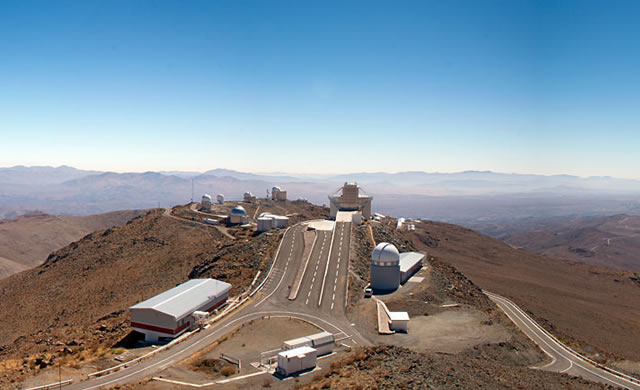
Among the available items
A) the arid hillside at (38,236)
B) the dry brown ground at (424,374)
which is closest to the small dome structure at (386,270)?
the dry brown ground at (424,374)

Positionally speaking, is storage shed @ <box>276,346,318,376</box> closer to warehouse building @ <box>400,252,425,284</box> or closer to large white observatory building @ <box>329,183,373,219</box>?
warehouse building @ <box>400,252,425,284</box>

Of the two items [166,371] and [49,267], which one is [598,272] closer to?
[166,371]

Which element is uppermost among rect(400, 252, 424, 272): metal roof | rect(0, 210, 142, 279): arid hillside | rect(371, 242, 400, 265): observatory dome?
rect(371, 242, 400, 265): observatory dome

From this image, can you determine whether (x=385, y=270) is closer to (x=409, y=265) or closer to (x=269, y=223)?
(x=409, y=265)

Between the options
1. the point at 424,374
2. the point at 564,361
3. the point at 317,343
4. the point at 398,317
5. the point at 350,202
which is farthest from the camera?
the point at 350,202

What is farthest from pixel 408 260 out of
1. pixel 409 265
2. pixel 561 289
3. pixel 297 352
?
pixel 561 289

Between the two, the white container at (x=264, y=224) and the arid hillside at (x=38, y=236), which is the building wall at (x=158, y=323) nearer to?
the white container at (x=264, y=224)

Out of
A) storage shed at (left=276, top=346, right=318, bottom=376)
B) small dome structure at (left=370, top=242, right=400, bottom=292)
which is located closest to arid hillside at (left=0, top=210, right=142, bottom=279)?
small dome structure at (left=370, top=242, right=400, bottom=292)
